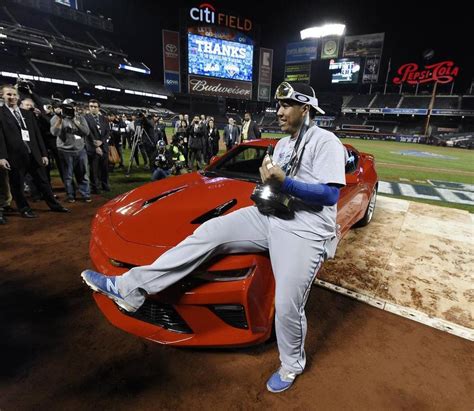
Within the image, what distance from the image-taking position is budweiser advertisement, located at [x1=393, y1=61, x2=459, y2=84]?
132 ft

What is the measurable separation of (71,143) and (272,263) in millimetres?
5086

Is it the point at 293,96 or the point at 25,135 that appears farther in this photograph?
the point at 25,135

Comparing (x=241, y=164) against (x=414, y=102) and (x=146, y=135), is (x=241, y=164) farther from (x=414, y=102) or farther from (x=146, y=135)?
(x=414, y=102)

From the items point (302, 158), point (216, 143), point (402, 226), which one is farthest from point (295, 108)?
point (216, 143)

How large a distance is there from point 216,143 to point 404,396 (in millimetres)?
11419

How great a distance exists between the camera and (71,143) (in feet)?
17.5

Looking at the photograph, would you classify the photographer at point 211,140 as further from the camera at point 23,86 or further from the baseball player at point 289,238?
the baseball player at point 289,238

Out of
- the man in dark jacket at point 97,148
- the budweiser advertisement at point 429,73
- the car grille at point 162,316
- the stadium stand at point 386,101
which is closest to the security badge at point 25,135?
the man in dark jacket at point 97,148

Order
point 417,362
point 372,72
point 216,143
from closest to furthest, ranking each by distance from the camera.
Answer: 1. point 417,362
2. point 216,143
3. point 372,72

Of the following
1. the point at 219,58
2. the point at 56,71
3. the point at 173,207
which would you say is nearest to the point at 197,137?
the point at 173,207

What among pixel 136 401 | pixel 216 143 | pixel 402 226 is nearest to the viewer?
pixel 136 401

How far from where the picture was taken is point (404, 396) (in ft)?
5.86

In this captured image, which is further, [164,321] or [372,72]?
[372,72]

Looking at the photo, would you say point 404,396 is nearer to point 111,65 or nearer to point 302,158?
point 302,158
